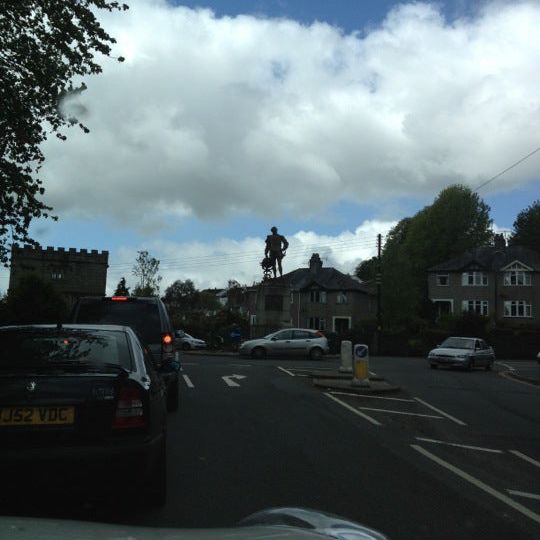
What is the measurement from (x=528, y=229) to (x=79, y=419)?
87881 millimetres

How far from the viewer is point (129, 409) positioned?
4.61m

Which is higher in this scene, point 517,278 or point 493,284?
point 517,278

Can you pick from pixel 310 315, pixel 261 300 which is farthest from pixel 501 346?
pixel 310 315

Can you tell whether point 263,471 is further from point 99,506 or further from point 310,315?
point 310,315

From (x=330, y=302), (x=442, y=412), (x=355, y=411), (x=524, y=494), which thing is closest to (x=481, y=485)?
(x=524, y=494)

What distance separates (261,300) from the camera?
35.4 metres

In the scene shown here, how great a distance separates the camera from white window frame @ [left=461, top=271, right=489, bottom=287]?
65375 millimetres

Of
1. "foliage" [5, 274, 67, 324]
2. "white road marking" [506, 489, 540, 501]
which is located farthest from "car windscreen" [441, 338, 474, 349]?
"white road marking" [506, 489, 540, 501]

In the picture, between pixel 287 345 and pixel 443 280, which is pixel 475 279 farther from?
pixel 287 345

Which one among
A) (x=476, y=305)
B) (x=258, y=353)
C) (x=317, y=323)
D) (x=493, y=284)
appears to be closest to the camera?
(x=258, y=353)

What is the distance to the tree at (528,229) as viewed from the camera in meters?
82.4

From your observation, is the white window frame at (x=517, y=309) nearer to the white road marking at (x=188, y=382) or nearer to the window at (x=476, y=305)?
the window at (x=476, y=305)

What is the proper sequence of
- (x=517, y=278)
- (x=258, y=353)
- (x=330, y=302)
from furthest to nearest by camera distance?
(x=330, y=302)
(x=517, y=278)
(x=258, y=353)

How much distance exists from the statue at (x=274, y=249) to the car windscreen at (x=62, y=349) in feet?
88.7
